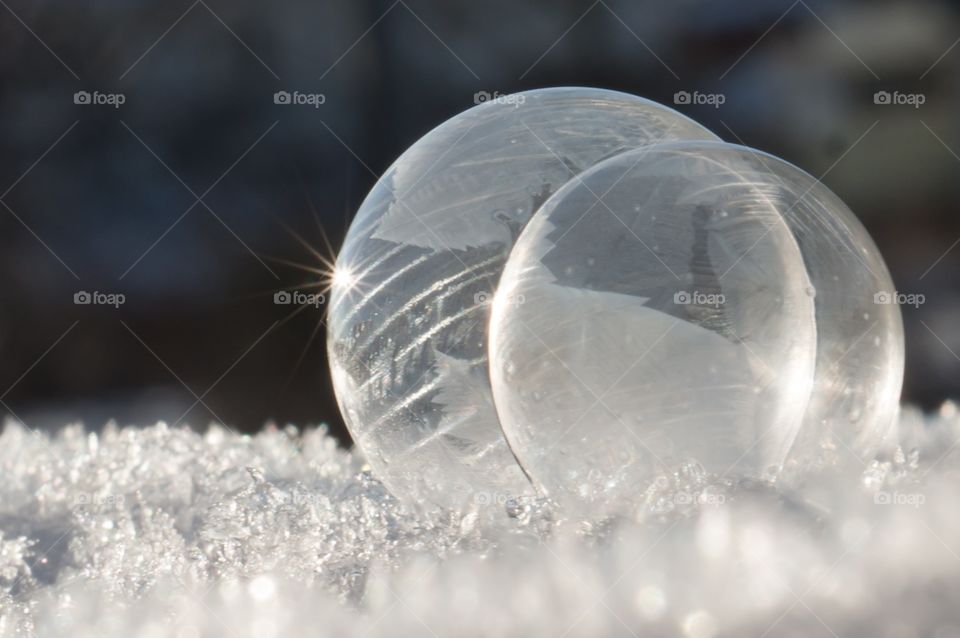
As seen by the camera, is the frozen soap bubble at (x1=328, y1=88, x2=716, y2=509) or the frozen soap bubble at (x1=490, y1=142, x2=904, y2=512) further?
the frozen soap bubble at (x1=328, y1=88, x2=716, y2=509)

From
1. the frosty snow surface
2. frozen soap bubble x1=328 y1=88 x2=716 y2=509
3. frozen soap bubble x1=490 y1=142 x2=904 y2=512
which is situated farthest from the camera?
frozen soap bubble x1=328 y1=88 x2=716 y2=509

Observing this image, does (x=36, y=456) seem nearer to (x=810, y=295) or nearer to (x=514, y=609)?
(x=514, y=609)

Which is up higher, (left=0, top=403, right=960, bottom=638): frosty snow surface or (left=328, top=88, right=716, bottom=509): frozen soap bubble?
(left=328, top=88, right=716, bottom=509): frozen soap bubble

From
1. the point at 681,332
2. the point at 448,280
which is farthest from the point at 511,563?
the point at 448,280

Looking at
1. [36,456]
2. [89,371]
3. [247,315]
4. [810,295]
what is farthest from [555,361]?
[89,371]

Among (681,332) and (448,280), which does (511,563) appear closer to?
→ (681,332)

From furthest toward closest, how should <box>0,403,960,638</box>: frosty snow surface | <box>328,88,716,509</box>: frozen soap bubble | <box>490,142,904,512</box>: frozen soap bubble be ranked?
<box>328,88,716,509</box>: frozen soap bubble → <box>490,142,904,512</box>: frozen soap bubble → <box>0,403,960,638</box>: frosty snow surface
